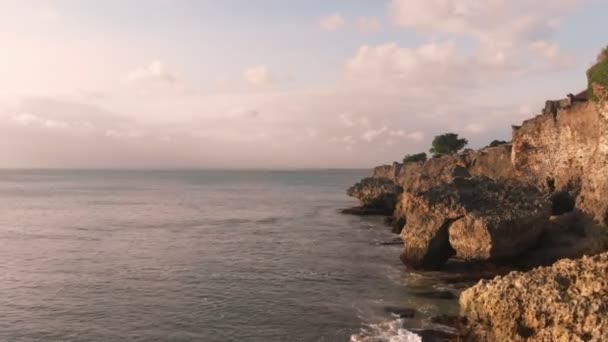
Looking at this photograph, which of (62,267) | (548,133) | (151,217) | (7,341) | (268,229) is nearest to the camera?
(7,341)

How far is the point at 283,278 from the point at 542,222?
2011cm

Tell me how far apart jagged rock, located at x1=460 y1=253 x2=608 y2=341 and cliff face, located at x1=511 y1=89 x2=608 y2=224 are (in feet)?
66.0

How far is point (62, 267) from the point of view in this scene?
42094 mm

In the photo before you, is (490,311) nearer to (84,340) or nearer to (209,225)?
(84,340)

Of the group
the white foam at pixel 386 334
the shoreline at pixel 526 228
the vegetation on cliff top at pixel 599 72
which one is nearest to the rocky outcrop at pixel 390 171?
the shoreline at pixel 526 228

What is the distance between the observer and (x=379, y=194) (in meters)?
83.8

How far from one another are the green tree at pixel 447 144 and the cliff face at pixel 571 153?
63.0 m

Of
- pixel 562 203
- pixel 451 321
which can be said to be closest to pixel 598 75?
pixel 562 203

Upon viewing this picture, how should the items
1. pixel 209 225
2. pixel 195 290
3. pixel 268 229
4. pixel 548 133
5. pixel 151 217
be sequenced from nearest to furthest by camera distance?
pixel 195 290
pixel 548 133
pixel 268 229
pixel 209 225
pixel 151 217

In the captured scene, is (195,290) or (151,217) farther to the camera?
(151,217)

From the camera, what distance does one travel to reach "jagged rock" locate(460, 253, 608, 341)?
18391 millimetres

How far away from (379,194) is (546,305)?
Answer: 210 feet

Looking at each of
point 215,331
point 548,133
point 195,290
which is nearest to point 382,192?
point 548,133

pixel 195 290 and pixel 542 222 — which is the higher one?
pixel 542 222
